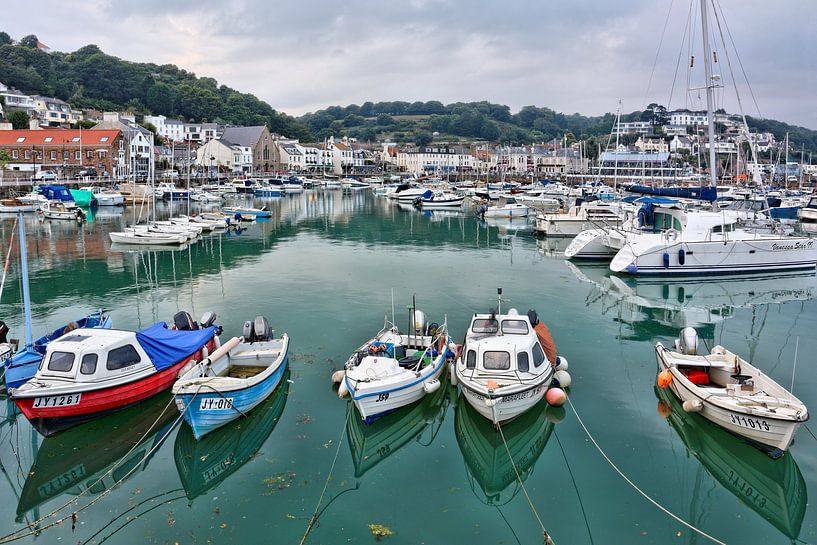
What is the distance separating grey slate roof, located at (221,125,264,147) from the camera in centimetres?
14575

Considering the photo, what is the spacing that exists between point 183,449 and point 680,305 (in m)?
23.9

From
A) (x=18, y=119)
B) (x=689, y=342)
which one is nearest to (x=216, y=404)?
(x=689, y=342)

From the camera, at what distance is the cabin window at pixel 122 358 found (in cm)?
1488

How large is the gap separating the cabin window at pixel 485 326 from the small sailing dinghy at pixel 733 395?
15.9ft

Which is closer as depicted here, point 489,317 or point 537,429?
point 537,429

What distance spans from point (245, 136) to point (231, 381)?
14216 centimetres

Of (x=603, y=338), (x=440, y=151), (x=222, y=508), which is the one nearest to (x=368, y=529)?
(x=222, y=508)

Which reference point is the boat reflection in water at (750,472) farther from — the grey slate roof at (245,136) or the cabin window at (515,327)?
the grey slate roof at (245,136)

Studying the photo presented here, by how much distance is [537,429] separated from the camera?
14.9 metres

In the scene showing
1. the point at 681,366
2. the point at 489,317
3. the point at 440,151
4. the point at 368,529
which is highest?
the point at 440,151

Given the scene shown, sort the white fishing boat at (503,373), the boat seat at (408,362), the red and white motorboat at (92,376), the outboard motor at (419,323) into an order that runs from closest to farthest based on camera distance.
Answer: the red and white motorboat at (92,376), the white fishing boat at (503,373), the boat seat at (408,362), the outboard motor at (419,323)

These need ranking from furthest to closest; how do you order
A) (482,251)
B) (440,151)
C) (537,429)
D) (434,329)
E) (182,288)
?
(440,151) < (482,251) < (182,288) < (434,329) < (537,429)

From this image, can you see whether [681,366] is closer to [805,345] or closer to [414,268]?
[805,345]

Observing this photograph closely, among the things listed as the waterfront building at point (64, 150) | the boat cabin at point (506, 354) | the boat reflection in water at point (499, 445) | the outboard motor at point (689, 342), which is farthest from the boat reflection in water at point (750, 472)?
the waterfront building at point (64, 150)
